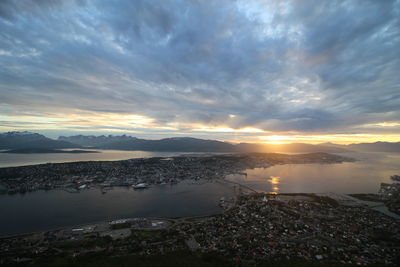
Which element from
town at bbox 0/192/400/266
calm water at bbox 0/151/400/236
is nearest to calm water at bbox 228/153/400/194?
calm water at bbox 0/151/400/236

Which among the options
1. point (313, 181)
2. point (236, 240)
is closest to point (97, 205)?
point (236, 240)

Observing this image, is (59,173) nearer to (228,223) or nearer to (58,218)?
(58,218)

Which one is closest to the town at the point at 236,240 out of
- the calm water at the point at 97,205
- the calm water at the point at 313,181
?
the calm water at the point at 97,205

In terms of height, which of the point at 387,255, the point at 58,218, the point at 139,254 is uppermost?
the point at 387,255

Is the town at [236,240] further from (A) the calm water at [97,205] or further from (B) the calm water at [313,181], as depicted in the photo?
(B) the calm water at [313,181]

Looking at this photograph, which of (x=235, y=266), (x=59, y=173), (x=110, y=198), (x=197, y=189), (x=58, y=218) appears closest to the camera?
(x=235, y=266)

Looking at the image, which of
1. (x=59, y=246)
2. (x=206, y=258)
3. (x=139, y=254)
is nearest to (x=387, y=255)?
(x=206, y=258)

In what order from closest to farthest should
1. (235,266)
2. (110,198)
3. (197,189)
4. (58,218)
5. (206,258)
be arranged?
(235,266) → (206,258) → (58,218) → (110,198) → (197,189)

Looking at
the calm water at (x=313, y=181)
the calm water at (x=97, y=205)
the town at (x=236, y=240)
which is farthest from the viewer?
the calm water at (x=313, y=181)
